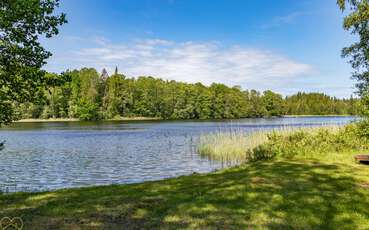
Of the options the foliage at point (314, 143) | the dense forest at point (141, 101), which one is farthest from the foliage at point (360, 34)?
the dense forest at point (141, 101)

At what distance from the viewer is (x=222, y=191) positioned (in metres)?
9.73

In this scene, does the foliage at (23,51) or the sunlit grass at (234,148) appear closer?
the foliage at (23,51)

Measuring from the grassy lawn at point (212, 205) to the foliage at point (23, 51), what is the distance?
3.07 meters

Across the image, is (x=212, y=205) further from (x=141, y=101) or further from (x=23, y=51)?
(x=141, y=101)

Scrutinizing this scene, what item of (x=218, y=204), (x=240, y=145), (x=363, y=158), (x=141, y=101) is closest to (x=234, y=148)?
(x=240, y=145)

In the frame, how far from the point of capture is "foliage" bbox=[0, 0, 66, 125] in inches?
399

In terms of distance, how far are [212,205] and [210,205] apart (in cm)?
5

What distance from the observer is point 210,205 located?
8289mm

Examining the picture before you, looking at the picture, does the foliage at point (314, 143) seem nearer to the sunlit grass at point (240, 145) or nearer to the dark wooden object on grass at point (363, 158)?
the sunlit grass at point (240, 145)

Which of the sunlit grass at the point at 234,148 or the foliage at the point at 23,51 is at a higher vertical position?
the foliage at the point at 23,51

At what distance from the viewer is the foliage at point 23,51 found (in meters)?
10.1

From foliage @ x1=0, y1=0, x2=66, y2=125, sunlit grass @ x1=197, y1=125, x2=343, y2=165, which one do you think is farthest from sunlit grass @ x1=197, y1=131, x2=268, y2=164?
foliage @ x1=0, y1=0, x2=66, y2=125

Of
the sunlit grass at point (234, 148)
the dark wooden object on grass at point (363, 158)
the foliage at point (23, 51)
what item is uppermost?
the foliage at point (23, 51)

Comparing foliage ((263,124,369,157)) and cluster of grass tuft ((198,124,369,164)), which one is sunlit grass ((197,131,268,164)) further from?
foliage ((263,124,369,157))
